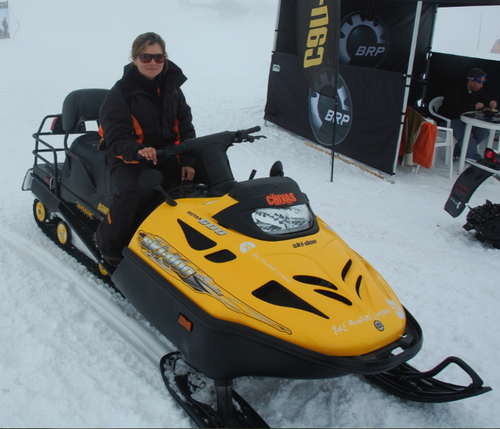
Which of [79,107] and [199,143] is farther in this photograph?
[79,107]

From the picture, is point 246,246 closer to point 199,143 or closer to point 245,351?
point 245,351

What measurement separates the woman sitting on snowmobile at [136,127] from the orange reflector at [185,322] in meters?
0.72

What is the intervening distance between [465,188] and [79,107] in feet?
10.4

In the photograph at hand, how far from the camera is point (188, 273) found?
1914 mm

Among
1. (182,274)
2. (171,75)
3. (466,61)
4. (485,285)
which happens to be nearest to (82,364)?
(182,274)

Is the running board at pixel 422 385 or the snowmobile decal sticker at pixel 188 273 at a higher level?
the snowmobile decal sticker at pixel 188 273

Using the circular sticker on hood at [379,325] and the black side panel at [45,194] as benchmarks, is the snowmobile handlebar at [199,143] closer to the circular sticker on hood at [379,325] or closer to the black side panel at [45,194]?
the circular sticker on hood at [379,325]

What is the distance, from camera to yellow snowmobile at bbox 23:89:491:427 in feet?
5.56

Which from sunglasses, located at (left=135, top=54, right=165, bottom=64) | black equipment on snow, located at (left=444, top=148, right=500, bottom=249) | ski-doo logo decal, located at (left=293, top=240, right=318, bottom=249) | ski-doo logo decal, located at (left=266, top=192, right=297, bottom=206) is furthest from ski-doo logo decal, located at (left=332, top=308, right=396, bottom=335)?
black equipment on snow, located at (left=444, top=148, right=500, bottom=249)

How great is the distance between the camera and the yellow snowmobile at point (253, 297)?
1.70 metres

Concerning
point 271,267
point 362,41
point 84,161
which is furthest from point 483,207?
point 362,41

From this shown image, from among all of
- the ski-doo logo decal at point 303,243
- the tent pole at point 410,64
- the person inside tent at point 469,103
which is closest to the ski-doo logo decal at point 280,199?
the ski-doo logo decal at point 303,243

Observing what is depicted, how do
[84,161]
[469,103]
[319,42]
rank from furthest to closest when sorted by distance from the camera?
[469,103], [319,42], [84,161]

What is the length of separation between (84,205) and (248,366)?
182 centimetres
